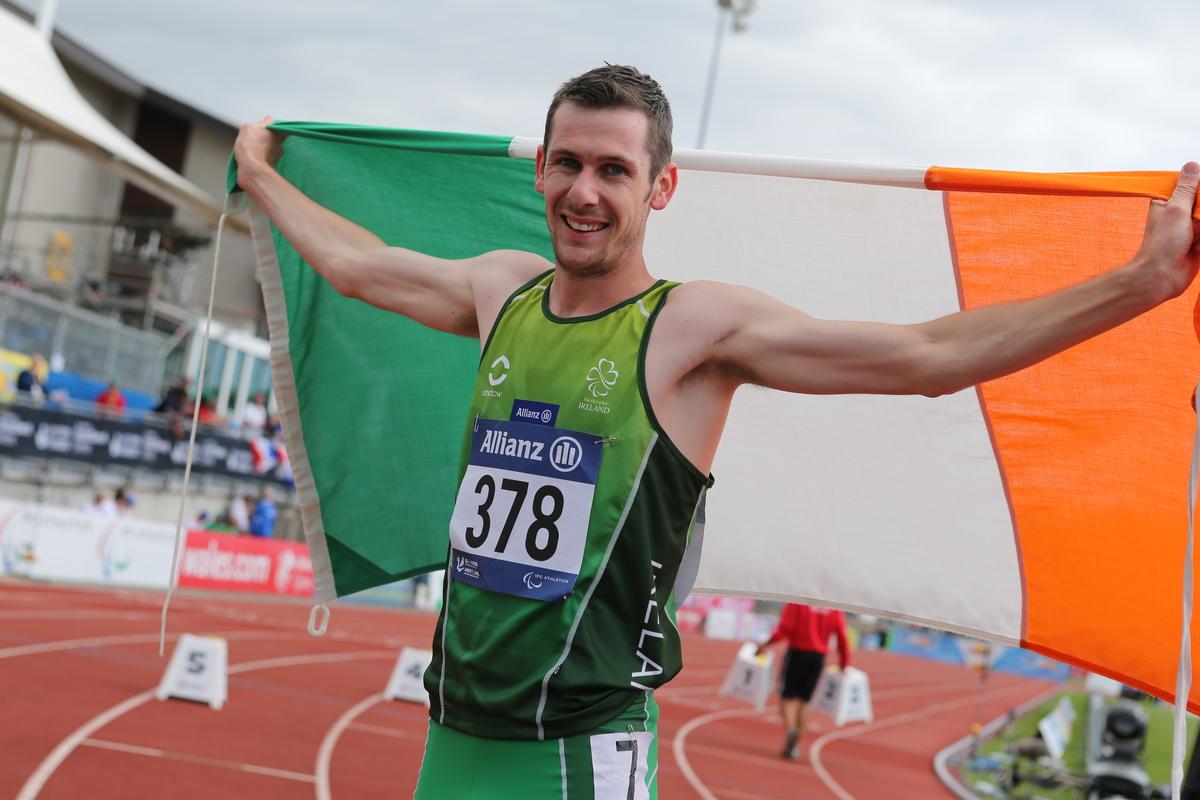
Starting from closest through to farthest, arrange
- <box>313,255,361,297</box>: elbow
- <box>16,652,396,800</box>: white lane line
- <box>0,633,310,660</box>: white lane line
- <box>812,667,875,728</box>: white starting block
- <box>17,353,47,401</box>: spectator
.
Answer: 1. <box>313,255,361,297</box>: elbow
2. <box>16,652,396,800</box>: white lane line
3. <box>0,633,310,660</box>: white lane line
4. <box>812,667,875,728</box>: white starting block
5. <box>17,353,47,401</box>: spectator

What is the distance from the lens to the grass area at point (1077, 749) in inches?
480

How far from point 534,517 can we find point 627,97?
31.2 inches

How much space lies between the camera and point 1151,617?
3186 mm

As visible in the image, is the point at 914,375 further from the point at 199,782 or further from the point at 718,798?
the point at 718,798

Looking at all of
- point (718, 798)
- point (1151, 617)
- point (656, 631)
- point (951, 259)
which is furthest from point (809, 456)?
point (718, 798)

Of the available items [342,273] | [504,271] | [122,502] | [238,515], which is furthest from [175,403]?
[504,271]

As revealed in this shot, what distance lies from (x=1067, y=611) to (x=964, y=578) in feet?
0.88

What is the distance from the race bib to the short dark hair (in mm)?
561

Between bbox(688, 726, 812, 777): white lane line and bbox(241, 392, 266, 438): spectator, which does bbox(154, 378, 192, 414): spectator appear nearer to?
bbox(241, 392, 266, 438): spectator

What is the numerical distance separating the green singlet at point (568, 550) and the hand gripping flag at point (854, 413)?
93 centimetres

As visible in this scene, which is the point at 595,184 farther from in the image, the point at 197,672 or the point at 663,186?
the point at 197,672

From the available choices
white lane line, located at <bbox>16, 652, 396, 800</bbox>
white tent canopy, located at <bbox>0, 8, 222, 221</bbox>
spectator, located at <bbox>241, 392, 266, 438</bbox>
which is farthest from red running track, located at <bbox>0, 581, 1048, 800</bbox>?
white tent canopy, located at <bbox>0, 8, 222, 221</bbox>

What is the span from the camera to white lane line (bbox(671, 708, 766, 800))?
1061 centimetres

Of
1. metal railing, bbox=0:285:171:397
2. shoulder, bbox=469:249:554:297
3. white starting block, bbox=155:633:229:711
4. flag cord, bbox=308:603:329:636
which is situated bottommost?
white starting block, bbox=155:633:229:711
